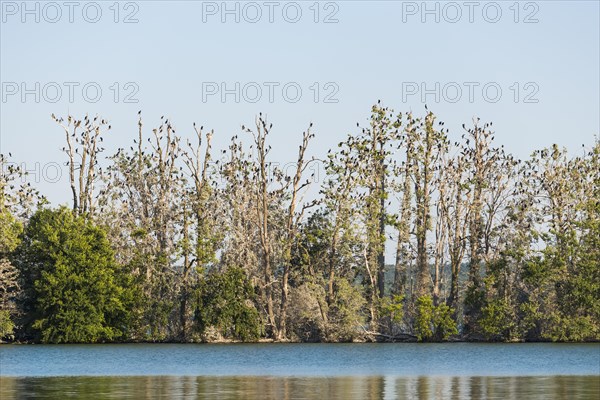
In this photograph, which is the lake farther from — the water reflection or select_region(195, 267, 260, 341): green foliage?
select_region(195, 267, 260, 341): green foliage

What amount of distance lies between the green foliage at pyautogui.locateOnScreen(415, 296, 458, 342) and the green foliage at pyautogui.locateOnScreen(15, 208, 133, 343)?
664 inches

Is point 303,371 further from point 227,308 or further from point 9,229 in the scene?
point 9,229

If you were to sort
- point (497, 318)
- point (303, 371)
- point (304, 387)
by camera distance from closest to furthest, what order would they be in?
point (304, 387), point (303, 371), point (497, 318)

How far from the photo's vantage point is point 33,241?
6988 cm

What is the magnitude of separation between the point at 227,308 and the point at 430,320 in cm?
1186

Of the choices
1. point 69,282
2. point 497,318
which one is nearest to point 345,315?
point 497,318

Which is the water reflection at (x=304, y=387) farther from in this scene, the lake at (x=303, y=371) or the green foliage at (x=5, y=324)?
the green foliage at (x=5, y=324)

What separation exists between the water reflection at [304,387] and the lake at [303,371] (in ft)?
0.09

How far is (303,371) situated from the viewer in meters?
46.0

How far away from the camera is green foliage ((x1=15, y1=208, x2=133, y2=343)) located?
6862cm

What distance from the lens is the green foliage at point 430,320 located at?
2827 inches

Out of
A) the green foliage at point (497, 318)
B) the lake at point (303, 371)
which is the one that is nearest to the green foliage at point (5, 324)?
the lake at point (303, 371)

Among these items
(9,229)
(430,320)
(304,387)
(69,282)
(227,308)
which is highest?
(9,229)

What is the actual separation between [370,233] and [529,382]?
3508cm
